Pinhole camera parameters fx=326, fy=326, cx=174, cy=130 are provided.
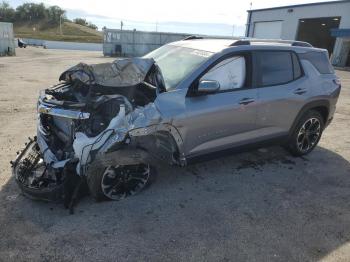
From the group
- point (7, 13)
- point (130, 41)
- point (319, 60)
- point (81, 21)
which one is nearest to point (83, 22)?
point (81, 21)

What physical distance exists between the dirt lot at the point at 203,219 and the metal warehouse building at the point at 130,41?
99.3ft

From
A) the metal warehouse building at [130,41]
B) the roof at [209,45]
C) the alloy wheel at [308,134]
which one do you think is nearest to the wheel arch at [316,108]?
the alloy wheel at [308,134]

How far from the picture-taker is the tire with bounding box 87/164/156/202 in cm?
354

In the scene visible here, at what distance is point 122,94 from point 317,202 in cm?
287

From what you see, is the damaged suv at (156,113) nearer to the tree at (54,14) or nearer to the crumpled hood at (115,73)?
the crumpled hood at (115,73)

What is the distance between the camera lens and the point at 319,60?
18.1 feet

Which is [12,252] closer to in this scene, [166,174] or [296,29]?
[166,174]

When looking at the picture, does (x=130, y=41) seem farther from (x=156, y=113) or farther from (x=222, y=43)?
(x=156, y=113)

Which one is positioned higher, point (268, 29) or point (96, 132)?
point (268, 29)

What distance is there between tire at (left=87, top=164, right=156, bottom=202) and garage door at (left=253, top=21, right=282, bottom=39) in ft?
115

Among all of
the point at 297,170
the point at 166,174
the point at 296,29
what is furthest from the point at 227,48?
the point at 296,29

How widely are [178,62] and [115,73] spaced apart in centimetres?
92

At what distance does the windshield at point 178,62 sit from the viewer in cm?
420

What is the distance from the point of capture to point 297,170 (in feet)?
17.0
